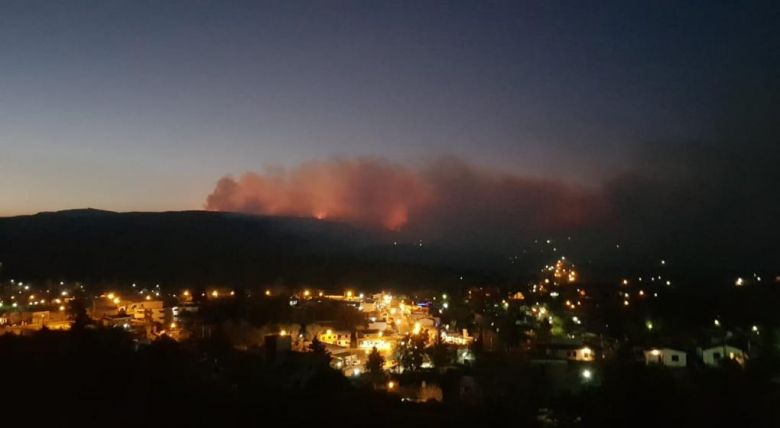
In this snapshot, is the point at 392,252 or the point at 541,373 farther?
the point at 392,252

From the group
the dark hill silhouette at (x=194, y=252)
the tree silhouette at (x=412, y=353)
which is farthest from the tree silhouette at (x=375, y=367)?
the dark hill silhouette at (x=194, y=252)

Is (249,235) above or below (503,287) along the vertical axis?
→ above

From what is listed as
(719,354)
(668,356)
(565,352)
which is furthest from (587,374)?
(719,354)

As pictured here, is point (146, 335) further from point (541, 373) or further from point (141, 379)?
point (541, 373)

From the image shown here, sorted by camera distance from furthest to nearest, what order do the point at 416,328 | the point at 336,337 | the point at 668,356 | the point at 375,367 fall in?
the point at 416,328
the point at 336,337
the point at 668,356
the point at 375,367

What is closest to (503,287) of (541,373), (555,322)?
(555,322)

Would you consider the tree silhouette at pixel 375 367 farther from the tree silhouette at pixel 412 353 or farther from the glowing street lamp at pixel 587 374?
the glowing street lamp at pixel 587 374

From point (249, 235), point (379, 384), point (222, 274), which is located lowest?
point (379, 384)

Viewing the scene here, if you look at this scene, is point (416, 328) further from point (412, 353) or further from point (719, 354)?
point (719, 354)
